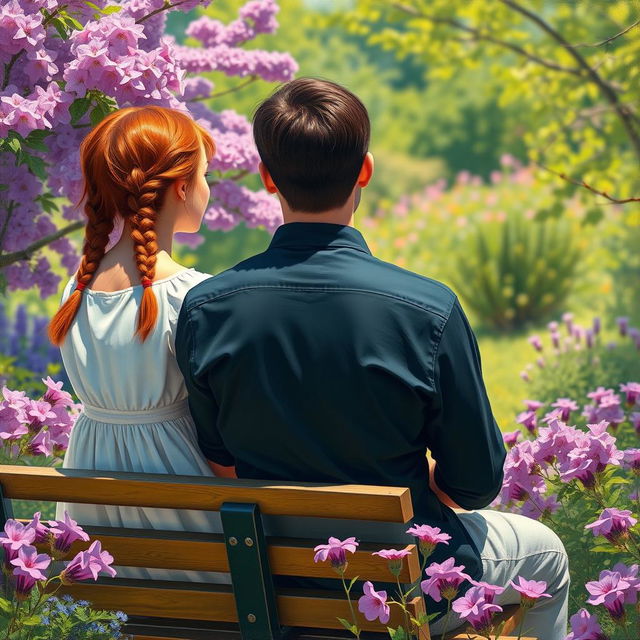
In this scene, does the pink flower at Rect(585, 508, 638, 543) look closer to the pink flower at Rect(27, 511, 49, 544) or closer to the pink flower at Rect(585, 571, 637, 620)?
the pink flower at Rect(585, 571, 637, 620)

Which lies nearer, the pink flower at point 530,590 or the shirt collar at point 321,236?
the pink flower at point 530,590

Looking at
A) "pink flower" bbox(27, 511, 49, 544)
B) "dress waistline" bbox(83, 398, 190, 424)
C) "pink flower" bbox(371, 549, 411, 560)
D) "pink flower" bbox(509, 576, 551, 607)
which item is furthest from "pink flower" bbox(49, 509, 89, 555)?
"pink flower" bbox(509, 576, 551, 607)

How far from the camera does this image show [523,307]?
10914mm

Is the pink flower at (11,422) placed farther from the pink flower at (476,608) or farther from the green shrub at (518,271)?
the green shrub at (518,271)

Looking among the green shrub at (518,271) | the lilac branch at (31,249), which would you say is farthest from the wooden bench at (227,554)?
the green shrub at (518,271)

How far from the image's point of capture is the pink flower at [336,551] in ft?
7.41

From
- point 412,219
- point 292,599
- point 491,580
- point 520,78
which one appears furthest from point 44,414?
point 412,219

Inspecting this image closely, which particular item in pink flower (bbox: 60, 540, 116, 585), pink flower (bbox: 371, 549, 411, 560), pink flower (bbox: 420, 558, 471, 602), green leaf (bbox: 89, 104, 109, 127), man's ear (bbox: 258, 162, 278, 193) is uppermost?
green leaf (bbox: 89, 104, 109, 127)

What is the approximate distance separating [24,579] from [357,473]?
2.63 feet

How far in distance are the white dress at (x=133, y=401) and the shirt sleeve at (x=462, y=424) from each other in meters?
0.60

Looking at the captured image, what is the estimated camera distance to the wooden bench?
2.34 m

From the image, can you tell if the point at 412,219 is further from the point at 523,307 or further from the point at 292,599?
the point at 292,599

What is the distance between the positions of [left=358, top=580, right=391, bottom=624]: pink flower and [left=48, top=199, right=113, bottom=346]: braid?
101cm

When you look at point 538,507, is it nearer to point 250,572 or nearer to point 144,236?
point 250,572
